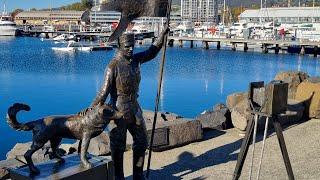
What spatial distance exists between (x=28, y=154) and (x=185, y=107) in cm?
1950

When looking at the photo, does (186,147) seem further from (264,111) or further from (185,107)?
(185,107)

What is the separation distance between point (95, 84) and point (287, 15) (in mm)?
96819

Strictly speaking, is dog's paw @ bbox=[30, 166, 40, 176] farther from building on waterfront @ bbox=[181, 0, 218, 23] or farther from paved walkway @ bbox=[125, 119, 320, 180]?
building on waterfront @ bbox=[181, 0, 218, 23]

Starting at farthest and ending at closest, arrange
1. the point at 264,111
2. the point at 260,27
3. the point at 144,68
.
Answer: the point at 260,27 → the point at 144,68 → the point at 264,111

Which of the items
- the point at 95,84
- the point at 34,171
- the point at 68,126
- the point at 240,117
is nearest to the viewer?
the point at 34,171

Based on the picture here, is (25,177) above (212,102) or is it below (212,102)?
above

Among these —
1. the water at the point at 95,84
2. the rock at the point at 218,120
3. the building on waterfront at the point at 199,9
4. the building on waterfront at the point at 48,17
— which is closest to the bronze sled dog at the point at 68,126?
the rock at the point at 218,120

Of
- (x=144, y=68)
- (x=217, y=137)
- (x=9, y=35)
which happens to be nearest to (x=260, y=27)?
(x=144, y=68)

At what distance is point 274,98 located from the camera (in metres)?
7.86

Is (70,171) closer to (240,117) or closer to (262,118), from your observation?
(240,117)

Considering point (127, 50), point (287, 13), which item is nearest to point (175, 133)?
point (127, 50)

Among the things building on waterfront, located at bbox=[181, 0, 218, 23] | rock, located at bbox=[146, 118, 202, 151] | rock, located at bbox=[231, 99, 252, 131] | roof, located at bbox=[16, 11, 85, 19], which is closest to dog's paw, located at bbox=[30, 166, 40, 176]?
rock, located at bbox=[146, 118, 202, 151]

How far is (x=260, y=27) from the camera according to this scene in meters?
98.3

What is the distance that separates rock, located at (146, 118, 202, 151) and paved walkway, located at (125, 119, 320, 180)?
0.15 metres
